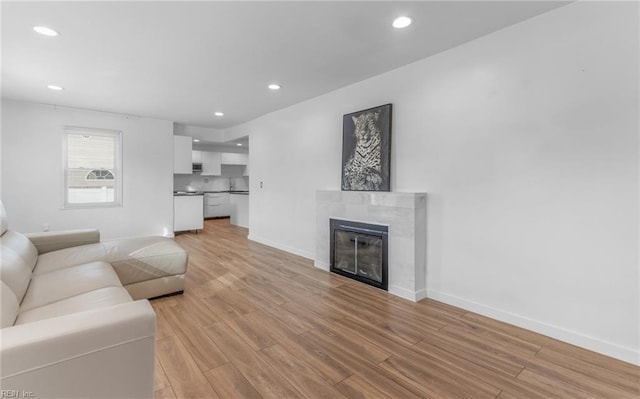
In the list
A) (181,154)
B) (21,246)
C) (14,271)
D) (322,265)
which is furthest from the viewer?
(181,154)

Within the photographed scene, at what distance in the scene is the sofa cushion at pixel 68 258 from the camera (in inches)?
94.6

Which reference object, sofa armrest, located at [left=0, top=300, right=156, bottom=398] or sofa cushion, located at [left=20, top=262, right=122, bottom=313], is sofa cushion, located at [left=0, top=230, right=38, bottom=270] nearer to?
sofa cushion, located at [left=20, top=262, right=122, bottom=313]

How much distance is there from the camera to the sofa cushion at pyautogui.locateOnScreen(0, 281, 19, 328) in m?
1.32

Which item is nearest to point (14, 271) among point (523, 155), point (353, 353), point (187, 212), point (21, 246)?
point (21, 246)

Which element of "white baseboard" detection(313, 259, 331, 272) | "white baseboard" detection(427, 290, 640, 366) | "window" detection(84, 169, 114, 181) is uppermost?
"window" detection(84, 169, 114, 181)

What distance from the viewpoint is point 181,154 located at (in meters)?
6.46

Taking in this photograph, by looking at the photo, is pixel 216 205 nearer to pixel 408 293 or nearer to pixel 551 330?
pixel 408 293

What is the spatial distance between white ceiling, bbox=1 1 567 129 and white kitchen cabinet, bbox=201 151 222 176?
3951 mm

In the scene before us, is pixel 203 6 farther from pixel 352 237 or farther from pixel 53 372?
pixel 352 237

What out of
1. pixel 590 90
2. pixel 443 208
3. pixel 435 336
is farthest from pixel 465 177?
pixel 435 336

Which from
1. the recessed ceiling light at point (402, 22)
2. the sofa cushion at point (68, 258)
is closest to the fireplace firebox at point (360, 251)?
the recessed ceiling light at point (402, 22)

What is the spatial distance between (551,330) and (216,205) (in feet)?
28.9

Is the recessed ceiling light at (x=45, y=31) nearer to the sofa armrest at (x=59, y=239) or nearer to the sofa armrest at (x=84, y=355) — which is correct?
the sofa armrest at (x=59, y=239)

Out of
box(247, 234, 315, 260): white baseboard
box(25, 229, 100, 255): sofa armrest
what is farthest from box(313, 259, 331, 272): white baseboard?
box(25, 229, 100, 255): sofa armrest
